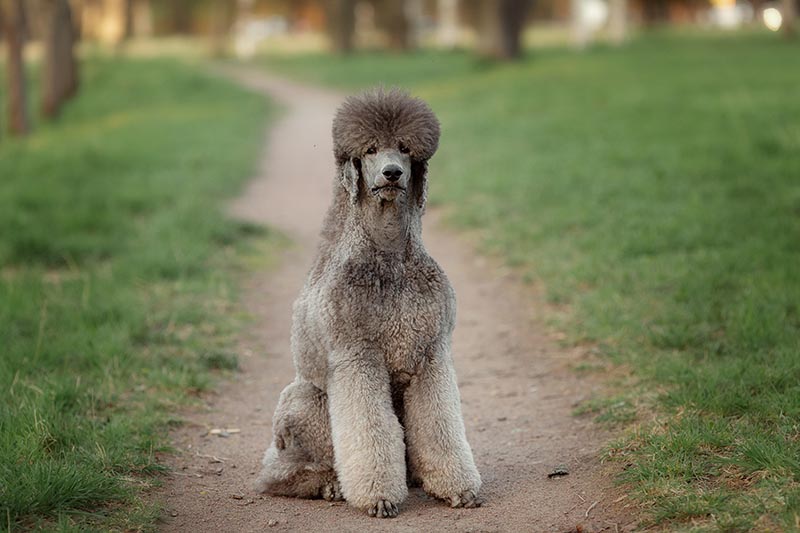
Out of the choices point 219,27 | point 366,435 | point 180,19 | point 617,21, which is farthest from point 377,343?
point 180,19

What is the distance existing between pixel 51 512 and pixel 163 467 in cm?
98

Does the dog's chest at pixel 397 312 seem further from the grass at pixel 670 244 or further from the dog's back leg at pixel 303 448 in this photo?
the grass at pixel 670 244

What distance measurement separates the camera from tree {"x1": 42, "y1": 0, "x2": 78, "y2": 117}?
24.3 meters

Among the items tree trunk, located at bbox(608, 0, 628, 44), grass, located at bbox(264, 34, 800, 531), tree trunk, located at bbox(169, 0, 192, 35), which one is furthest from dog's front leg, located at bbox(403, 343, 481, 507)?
tree trunk, located at bbox(169, 0, 192, 35)

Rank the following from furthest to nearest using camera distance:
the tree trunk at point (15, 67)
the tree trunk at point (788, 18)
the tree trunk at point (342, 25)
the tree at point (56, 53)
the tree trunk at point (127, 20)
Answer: the tree trunk at point (127, 20) → the tree trunk at point (342, 25) → the tree trunk at point (788, 18) → the tree at point (56, 53) → the tree trunk at point (15, 67)

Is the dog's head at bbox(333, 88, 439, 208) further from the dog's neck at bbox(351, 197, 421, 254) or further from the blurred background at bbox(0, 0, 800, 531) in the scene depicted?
the blurred background at bbox(0, 0, 800, 531)

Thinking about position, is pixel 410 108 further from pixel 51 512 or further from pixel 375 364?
pixel 51 512

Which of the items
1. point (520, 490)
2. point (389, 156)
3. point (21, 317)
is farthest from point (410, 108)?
point (21, 317)

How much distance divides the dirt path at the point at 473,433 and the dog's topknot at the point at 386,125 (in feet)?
5.93

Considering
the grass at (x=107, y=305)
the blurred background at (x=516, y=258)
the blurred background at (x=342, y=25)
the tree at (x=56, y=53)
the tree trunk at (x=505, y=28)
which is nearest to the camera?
the grass at (x=107, y=305)

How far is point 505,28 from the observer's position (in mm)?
31625

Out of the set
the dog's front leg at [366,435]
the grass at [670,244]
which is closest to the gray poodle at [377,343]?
the dog's front leg at [366,435]

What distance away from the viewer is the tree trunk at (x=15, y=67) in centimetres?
2048

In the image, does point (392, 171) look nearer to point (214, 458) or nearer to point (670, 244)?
point (214, 458)
